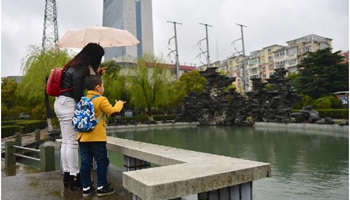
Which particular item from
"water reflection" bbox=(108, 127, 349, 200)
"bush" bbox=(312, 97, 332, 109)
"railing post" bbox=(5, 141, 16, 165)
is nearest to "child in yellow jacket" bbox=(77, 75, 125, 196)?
"water reflection" bbox=(108, 127, 349, 200)

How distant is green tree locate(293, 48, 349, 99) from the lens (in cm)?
2539

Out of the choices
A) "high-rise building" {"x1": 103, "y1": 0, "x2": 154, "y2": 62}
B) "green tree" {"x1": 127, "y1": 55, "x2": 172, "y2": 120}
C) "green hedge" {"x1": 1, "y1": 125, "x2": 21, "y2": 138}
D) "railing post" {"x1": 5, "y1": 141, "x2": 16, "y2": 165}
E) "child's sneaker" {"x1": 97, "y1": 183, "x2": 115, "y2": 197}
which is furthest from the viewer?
"high-rise building" {"x1": 103, "y1": 0, "x2": 154, "y2": 62}

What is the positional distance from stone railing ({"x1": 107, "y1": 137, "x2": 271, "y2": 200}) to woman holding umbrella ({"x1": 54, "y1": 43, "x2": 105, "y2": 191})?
1.11m

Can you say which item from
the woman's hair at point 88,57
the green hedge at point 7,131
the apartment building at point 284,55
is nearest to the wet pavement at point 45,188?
the woman's hair at point 88,57

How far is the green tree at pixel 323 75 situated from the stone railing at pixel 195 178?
26237 millimetres

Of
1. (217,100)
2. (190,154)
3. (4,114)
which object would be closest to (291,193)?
(190,154)

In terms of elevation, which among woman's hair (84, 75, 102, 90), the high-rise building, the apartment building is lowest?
woman's hair (84, 75, 102, 90)

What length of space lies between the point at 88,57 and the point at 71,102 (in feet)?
1.61

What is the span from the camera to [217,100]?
66.4 ft

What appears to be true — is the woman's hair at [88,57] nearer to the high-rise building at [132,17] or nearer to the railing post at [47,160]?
the railing post at [47,160]

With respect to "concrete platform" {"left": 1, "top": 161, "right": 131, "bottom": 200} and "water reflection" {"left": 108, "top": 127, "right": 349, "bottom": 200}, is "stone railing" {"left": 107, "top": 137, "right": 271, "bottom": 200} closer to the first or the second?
"concrete platform" {"left": 1, "top": 161, "right": 131, "bottom": 200}

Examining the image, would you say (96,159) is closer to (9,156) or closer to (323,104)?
(9,156)

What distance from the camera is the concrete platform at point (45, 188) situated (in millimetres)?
2938

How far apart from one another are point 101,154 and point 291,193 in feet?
8.36
